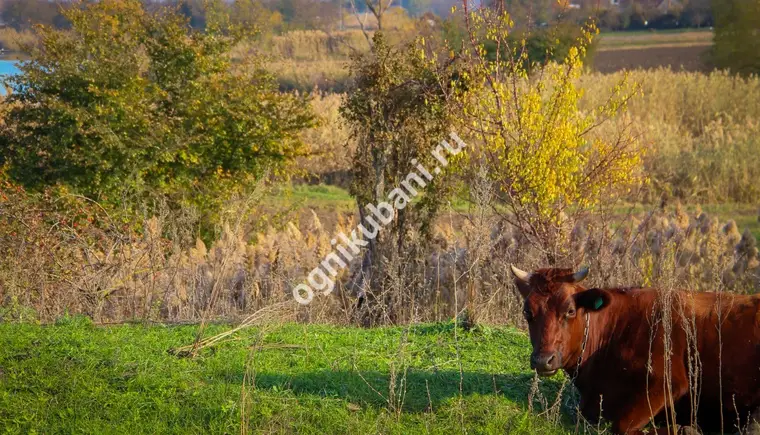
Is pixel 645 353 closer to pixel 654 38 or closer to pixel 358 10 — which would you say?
pixel 358 10

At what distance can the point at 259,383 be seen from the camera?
244 inches

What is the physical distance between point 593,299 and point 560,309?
244 millimetres

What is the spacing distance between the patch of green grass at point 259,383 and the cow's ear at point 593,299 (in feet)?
2.68

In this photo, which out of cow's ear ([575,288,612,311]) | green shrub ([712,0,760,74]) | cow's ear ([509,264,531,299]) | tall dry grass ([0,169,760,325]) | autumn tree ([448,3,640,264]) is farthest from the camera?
green shrub ([712,0,760,74])

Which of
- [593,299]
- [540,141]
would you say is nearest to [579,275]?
[593,299]

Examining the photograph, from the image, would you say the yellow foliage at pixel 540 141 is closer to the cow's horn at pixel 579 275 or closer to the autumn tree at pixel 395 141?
the autumn tree at pixel 395 141

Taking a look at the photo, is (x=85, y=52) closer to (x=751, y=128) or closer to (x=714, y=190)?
(x=714, y=190)

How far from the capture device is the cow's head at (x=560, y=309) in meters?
5.84

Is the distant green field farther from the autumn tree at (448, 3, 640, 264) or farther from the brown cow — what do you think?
the brown cow

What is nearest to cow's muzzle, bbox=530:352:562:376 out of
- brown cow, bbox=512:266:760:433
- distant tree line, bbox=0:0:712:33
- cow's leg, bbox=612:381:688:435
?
brown cow, bbox=512:266:760:433

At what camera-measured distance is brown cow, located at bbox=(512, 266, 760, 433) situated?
19.0ft

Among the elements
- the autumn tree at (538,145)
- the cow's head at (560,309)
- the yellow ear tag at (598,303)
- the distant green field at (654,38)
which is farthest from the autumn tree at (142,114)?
the distant green field at (654,38)

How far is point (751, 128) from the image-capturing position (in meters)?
24.4

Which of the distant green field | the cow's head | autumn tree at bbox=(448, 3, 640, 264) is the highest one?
the distant green field
